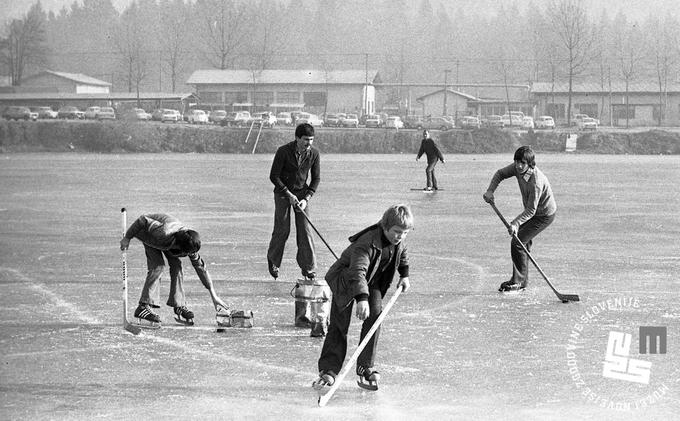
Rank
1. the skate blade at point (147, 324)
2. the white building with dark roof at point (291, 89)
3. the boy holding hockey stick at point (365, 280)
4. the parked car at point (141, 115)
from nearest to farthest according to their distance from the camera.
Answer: the boy holding hockey stick at point (365, 280) < the skate blade at point (147, 324) < the parked car at point (141, 115) < the white building with dark roof at point (291, 89)

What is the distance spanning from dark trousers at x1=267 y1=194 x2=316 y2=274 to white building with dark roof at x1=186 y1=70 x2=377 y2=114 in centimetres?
8868

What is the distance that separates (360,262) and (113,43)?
14558cm

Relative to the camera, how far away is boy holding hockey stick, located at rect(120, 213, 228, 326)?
339 inches

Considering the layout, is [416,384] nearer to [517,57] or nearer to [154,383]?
[154,383]

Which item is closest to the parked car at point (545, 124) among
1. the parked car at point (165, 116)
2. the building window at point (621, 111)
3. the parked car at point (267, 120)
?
the parked car at point (267, 120)

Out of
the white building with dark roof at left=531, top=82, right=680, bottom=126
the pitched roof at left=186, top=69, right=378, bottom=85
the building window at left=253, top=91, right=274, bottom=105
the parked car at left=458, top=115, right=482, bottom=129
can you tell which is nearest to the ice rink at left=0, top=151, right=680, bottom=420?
the parked car at left=458, top=115, right=482, bottom=129

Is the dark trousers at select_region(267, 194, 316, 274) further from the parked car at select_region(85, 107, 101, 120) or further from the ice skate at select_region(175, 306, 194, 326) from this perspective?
the parked car at select_region(85, 107, 101, 120)

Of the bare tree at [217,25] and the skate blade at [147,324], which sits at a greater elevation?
the bare tree at [217,25]

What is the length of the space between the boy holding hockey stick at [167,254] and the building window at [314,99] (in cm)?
9292

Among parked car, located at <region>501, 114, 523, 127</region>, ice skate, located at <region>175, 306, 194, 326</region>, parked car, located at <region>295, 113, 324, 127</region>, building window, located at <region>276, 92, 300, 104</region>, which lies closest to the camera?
ice skate, located at <region>175, 306, 194, 326</region>

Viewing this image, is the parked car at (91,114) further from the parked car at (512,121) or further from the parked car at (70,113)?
the parked car at (512,121)

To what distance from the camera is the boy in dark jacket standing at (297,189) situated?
36.6ft

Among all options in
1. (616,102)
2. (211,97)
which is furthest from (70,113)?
(616,102)

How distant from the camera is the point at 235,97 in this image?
103m
